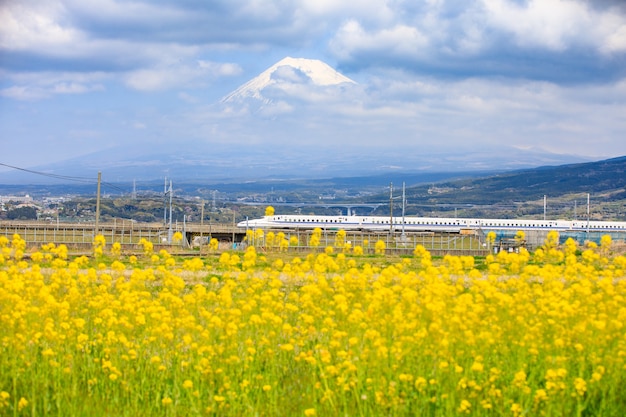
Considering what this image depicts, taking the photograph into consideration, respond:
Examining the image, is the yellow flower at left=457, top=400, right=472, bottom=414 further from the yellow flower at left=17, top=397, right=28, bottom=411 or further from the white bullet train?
the white bullet train

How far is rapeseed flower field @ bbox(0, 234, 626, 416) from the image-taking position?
795 centimetres

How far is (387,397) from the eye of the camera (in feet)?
25.9

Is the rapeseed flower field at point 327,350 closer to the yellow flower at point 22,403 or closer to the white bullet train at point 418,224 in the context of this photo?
the yellow flower at point 22,403

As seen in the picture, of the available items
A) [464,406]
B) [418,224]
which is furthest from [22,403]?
[418,224]

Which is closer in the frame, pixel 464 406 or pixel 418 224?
pixel 464 406

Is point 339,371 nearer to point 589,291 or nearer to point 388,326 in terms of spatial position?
point 388,326

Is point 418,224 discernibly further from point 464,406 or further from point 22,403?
point 22,403

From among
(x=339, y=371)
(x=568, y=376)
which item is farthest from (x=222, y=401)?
(x=568, y=376)

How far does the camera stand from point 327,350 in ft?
28.6

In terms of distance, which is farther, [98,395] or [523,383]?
[98,395]

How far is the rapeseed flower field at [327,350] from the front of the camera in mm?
7945

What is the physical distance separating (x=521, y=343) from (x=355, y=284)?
2.02 metres

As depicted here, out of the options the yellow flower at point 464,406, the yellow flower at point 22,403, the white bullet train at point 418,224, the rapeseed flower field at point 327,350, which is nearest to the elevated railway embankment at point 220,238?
the white bullet train at point 418,224

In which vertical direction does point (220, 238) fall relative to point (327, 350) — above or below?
below
